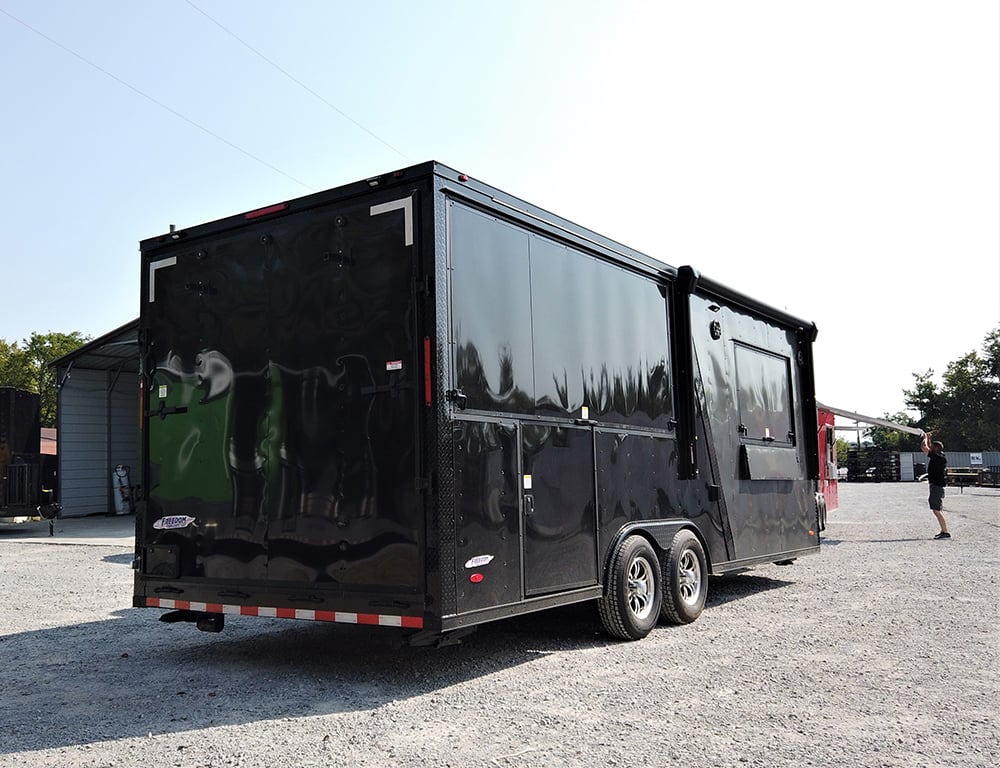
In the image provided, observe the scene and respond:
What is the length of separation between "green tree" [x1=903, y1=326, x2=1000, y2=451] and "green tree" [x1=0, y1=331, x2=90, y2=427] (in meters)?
71.0

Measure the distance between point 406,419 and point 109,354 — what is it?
2135cm

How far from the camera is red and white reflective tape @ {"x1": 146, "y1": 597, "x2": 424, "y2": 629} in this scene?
17.7ft

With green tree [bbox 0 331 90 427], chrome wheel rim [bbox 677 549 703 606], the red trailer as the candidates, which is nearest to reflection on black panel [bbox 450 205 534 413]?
chrome wheel rim [bbox 677 549 703 606]

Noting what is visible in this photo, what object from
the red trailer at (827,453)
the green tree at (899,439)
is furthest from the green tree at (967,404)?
the red trailer at (827,453)

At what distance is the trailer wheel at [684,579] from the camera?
7492mm

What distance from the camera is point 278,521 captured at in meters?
6.03

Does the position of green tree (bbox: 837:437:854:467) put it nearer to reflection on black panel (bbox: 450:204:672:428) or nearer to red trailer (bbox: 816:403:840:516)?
red trailer (bbox: 816:403:840:516)

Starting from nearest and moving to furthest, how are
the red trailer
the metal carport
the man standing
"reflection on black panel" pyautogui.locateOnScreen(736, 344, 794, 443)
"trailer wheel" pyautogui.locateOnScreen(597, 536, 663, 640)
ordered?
"trailer wheel" pyautogui.locateOnScreen(597, 536, 663, 640)
"reflection on black panel" pyautogui.locateOnScreen(736, 344, 794, 443)
the man standing
the red trailer
the metal carport

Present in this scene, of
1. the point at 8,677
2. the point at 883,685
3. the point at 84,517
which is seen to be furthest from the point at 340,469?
the point at 84,517

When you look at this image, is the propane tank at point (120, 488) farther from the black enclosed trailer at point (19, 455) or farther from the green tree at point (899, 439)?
the green tree at point (899, 439)

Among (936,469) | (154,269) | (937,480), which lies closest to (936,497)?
(937,480)

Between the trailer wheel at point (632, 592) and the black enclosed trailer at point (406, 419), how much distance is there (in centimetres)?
2

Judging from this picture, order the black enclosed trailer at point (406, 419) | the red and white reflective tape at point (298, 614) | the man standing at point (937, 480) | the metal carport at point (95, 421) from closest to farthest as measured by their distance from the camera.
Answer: the red and white reflective tape at point (298, 614)
the black enclosed trailer at point (406, 419)
the man standing at point (937, 480)
the metal carport at point (95, 421)

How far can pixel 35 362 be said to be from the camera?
5728 centimetres
